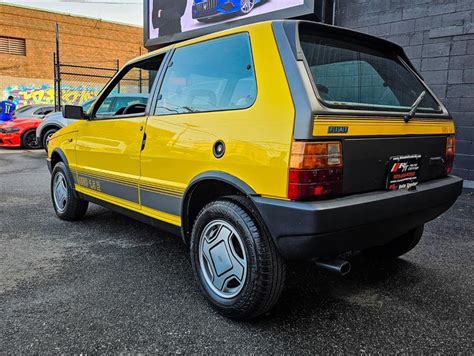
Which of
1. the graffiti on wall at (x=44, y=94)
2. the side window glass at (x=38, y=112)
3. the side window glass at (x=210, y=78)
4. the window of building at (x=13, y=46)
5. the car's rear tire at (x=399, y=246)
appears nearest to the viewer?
the side window glass at (x=210, y=78)

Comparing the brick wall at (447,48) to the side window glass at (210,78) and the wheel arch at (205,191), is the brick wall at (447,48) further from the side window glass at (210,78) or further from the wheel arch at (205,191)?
the wheel arch at (205,191)

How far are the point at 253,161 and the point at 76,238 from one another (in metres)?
2.54

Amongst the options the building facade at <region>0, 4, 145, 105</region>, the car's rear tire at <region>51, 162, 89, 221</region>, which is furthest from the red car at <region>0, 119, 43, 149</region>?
the building facade at <region>0, 4, 145, 105</region>

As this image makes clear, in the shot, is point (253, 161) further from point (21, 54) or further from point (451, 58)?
point (21, 54)

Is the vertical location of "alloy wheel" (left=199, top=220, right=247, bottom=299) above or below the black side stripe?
below

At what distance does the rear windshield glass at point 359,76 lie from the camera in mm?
2371

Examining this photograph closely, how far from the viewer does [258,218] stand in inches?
90.5

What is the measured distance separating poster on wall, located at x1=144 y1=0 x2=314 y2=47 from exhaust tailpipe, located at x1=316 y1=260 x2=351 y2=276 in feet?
21.6

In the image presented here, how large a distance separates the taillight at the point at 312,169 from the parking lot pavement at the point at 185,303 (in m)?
0.84

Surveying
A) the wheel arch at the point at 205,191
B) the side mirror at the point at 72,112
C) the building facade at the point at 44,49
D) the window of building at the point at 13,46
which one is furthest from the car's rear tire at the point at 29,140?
the window of building at the point at 13,46

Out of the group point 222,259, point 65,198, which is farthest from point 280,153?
point 65,198

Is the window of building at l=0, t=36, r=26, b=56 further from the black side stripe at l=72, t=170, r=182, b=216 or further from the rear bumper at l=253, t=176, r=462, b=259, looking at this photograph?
the rear bumper at l=253, t=176, r=462, b=259

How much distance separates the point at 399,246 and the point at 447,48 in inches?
184

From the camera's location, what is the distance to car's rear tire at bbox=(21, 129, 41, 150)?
39.9 ft
